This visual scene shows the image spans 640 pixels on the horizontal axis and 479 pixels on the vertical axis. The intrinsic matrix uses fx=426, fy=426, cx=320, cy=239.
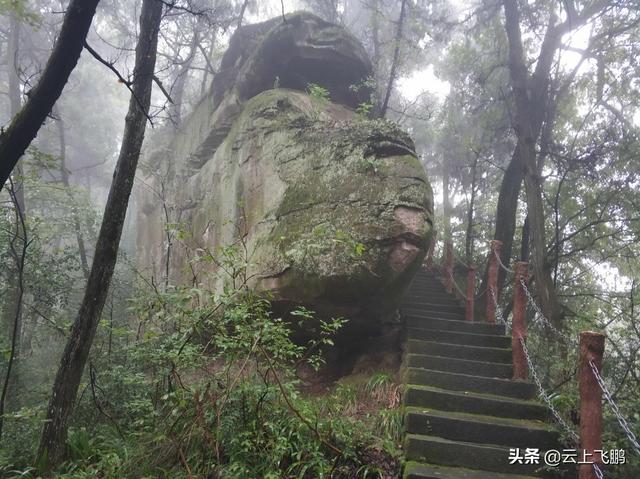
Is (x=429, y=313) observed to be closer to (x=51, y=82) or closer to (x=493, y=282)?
(x=493, y=282)

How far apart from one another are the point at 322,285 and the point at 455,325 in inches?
98.0

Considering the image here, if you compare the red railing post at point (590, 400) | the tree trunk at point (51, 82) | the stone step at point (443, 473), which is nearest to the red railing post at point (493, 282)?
the stone step at point (443, 473)

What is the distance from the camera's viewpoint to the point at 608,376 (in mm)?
5168

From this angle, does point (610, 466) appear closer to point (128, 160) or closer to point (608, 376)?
point (608, 376)

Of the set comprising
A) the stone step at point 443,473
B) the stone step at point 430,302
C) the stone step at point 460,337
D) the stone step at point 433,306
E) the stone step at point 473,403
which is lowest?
the stone step at point 443,473

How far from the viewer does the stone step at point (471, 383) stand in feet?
16.7

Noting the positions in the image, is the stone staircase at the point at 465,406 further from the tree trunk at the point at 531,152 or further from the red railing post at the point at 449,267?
the red railing post at the point at 449,267

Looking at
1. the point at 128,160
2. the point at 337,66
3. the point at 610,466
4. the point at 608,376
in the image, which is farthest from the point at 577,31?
the point at 128,160

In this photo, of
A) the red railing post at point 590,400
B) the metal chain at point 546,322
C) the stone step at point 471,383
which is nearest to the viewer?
Result: the red railing post at point 590,400

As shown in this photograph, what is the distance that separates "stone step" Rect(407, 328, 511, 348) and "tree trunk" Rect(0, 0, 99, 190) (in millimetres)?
5322

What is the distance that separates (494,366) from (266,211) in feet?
13.4

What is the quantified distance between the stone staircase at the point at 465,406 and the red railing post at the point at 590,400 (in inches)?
48.2

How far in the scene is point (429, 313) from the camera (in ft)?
24.7

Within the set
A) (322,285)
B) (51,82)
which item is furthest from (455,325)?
(51,82)
